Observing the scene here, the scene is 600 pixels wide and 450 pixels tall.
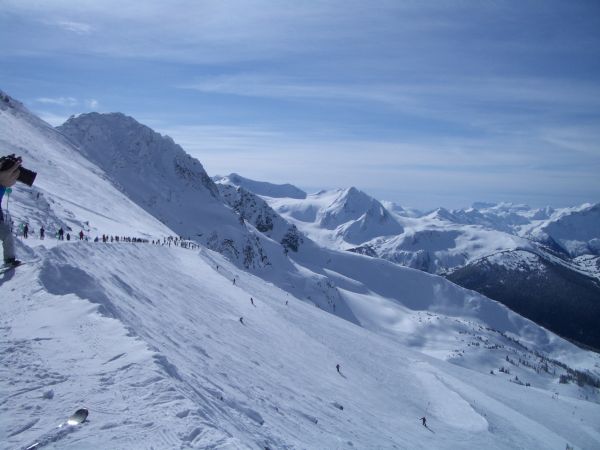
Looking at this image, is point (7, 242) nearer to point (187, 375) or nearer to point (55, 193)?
point (187, 375)

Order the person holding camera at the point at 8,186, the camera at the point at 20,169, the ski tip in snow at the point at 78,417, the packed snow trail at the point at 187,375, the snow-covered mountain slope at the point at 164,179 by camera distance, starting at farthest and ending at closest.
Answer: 1. the snow-covered mountain slope at the point at 164,179
2. the camera at the point at 20,169
3. the person holding camera at the point at 8,186
4. the packed snow trail at the point at 187,375
5. the ski tip in snow at the point at 78,417

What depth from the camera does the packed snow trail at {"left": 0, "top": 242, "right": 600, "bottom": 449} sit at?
848 cm

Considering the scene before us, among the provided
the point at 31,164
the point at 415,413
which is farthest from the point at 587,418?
the point at 31,164

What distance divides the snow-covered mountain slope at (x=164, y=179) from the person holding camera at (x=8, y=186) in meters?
120

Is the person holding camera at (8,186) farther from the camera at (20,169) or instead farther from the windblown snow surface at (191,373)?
the windblown snow surface at (191,373)

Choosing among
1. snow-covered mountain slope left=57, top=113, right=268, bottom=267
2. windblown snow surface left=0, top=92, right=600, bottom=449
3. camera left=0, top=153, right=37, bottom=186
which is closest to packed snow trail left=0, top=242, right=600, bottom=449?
windblown snow surface left=0, top=92, right=600, bottom=449

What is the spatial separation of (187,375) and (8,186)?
9147mm

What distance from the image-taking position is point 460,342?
155000mm

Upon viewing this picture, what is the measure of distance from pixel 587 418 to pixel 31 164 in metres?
75.9

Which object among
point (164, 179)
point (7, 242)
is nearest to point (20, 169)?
point (7, 242)

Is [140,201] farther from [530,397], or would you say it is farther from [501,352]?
[501,352]

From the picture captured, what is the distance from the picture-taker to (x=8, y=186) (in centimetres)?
1496

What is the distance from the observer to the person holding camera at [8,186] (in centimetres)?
1441

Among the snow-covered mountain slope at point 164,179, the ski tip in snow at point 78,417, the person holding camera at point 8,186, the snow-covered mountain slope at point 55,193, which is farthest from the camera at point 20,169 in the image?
the snow-covered mountain slope at point 164,179
